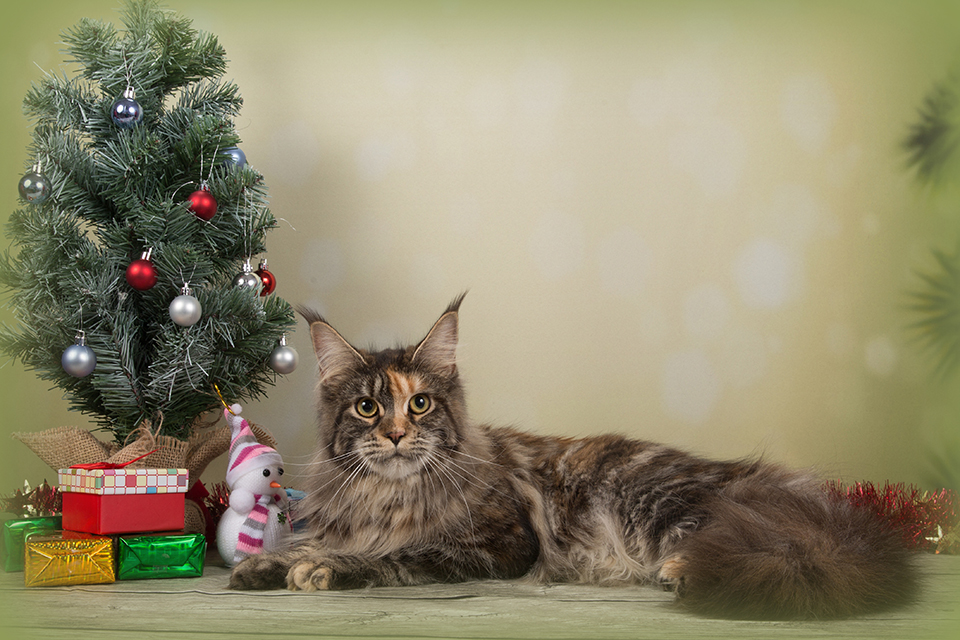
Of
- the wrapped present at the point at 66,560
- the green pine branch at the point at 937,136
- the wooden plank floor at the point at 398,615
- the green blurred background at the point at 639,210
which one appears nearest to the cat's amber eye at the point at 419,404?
the wooden plank floor at the point at 398,615

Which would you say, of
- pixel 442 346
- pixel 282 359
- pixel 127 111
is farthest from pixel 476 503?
pixel 127 111

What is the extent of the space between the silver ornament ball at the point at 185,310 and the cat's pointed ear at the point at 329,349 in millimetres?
283

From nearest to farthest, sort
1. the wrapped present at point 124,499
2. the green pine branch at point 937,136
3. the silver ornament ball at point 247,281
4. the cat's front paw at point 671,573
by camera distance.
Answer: the cat's front paw at point 671,573
the wrapped present at point 124,499
the silver ornament ball at point 247,281
the green pine branch at point 937,136

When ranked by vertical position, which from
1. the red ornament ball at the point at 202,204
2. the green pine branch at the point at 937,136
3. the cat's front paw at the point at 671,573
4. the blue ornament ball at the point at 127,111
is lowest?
the cat's front paw at the point at 671,573

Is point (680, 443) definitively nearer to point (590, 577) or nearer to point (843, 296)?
point (843, 296)

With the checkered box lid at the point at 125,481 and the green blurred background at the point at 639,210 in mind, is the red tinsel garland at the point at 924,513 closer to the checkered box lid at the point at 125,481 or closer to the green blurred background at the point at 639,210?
the green blurred background at the point at 639,210

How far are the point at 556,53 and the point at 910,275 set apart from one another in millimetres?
1604

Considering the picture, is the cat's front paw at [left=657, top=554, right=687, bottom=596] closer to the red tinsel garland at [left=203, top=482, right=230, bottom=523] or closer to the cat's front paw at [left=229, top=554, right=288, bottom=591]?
the cat's front paw at [left=229, top=554, right=288, bottom=591]

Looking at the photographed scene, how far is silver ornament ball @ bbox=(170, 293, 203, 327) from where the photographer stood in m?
1.90

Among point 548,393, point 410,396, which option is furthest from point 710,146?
point 410,396

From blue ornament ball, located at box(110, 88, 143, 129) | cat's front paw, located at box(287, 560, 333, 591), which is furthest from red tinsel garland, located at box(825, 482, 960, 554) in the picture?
blue ornament ball, located at box(110, 88, 143, 129)

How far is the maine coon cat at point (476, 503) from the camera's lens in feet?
5.37

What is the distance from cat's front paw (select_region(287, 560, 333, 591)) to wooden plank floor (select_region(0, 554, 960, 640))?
33mm

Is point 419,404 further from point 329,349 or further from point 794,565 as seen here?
point 794,565
